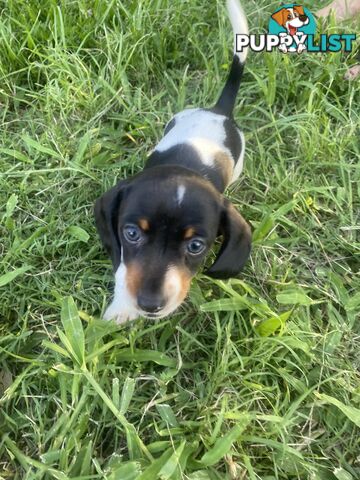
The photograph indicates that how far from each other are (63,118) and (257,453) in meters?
2.29

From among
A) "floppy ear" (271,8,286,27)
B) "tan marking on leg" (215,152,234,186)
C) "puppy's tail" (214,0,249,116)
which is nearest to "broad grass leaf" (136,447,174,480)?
"tan marking on leg" (215,152,234,186)

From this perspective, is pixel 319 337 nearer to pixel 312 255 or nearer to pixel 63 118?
pixel 312 255

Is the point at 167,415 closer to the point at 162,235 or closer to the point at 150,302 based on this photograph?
the point at 150,302

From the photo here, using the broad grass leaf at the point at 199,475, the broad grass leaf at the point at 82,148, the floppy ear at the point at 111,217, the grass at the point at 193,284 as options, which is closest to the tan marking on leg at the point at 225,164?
the grass at the point at 193,284

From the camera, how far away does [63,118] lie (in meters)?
3.38

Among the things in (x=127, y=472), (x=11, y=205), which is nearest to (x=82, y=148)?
(x=11, y=205)

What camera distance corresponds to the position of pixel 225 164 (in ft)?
9.82

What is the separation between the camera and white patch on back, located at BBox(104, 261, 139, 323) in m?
2.48

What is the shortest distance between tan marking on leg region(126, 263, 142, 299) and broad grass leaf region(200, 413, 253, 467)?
0.73 metres

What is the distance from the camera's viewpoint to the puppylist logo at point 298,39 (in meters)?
3.76

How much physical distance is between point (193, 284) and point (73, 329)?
0.75 m

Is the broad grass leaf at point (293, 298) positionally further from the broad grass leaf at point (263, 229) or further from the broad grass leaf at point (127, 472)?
the broad grass leaf at point (127, 472)

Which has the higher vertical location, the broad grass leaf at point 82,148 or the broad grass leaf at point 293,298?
the broad grass leaf at point 82,148

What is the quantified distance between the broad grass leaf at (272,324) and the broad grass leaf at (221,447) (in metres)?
0.50
